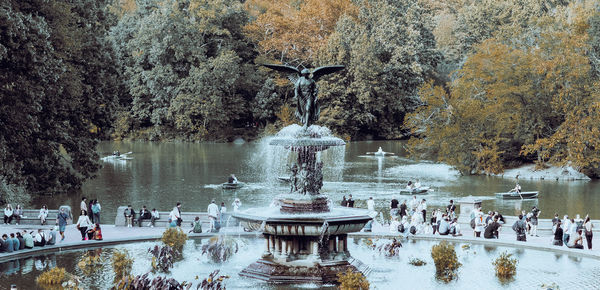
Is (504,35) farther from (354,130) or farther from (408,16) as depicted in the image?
(354,130)

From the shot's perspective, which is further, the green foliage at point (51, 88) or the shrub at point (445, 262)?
the green foliage at point (51, 88)

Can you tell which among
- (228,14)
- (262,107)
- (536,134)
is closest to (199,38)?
(228,14)

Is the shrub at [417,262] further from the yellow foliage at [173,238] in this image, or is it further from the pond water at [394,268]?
the yellow foliage at [173,238]

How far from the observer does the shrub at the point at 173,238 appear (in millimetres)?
20938

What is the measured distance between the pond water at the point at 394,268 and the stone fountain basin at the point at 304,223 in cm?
129

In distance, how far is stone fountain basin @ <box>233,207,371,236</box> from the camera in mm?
17984

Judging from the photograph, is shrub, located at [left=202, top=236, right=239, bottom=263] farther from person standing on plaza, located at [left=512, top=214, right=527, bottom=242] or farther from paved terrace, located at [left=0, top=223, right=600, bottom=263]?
person standing on plaza, located at [left=512, top=214, right=527, bottom=242]

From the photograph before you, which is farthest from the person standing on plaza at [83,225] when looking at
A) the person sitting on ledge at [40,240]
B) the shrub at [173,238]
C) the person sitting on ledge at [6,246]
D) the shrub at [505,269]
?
the shrub at [505,269]

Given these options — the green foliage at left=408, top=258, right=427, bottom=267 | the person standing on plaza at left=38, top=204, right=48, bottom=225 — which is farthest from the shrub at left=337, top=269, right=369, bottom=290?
the person standing on plaza at left=38, top=204, right=48, bottom=225

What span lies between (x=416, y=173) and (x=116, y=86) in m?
23.7

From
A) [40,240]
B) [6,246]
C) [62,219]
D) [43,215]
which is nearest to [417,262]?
[40,240]

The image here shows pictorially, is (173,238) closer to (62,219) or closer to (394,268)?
(62,219)

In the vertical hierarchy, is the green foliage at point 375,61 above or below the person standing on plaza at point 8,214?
above

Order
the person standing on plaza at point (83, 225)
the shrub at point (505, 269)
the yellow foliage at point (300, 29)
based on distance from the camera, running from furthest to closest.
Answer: the yellow foliage at point (300, 29) < the person standing on plaza at point (83, 225) < the shrub at point (505, 269)
